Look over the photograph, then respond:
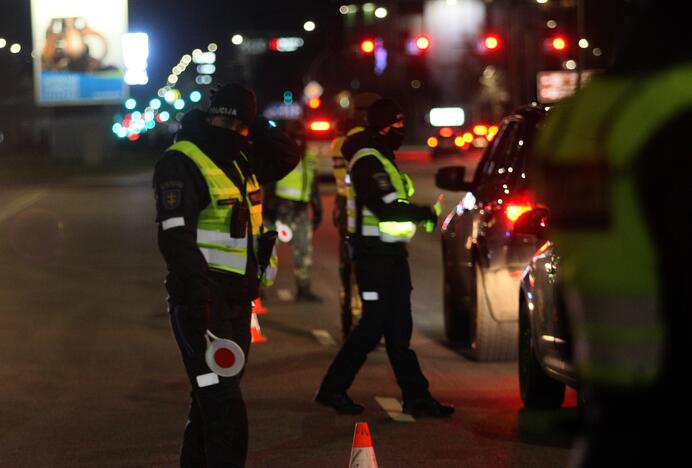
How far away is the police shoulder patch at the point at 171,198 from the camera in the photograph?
6.20m

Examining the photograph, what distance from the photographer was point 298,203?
1509 centimetres

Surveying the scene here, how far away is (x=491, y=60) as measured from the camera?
36.1 meters

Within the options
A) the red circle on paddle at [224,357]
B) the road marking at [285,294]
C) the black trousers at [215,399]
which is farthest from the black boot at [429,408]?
the road marking at [285,294]

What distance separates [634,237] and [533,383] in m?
6.29

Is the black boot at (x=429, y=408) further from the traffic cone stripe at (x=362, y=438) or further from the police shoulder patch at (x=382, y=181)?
the traffic cone stripe at (x=362, y=438)

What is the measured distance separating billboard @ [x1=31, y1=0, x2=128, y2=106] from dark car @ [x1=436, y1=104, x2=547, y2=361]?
41.2 m

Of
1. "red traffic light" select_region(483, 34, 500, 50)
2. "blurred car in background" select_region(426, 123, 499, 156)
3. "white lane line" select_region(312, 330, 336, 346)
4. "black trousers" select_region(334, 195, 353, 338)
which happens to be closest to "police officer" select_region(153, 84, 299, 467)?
"black trousers" select_region(334, 195, 353, 338)

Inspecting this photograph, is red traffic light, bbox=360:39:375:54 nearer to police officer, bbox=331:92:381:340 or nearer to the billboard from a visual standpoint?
the billboard

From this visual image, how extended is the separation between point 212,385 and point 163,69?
347 feet

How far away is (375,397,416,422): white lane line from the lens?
29.0ft

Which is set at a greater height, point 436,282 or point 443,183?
point 443,183

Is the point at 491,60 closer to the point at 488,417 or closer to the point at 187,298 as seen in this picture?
the point at 488,417

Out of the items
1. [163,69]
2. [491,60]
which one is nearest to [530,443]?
[491,60]

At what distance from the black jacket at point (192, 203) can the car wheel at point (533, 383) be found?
9.28 feet
